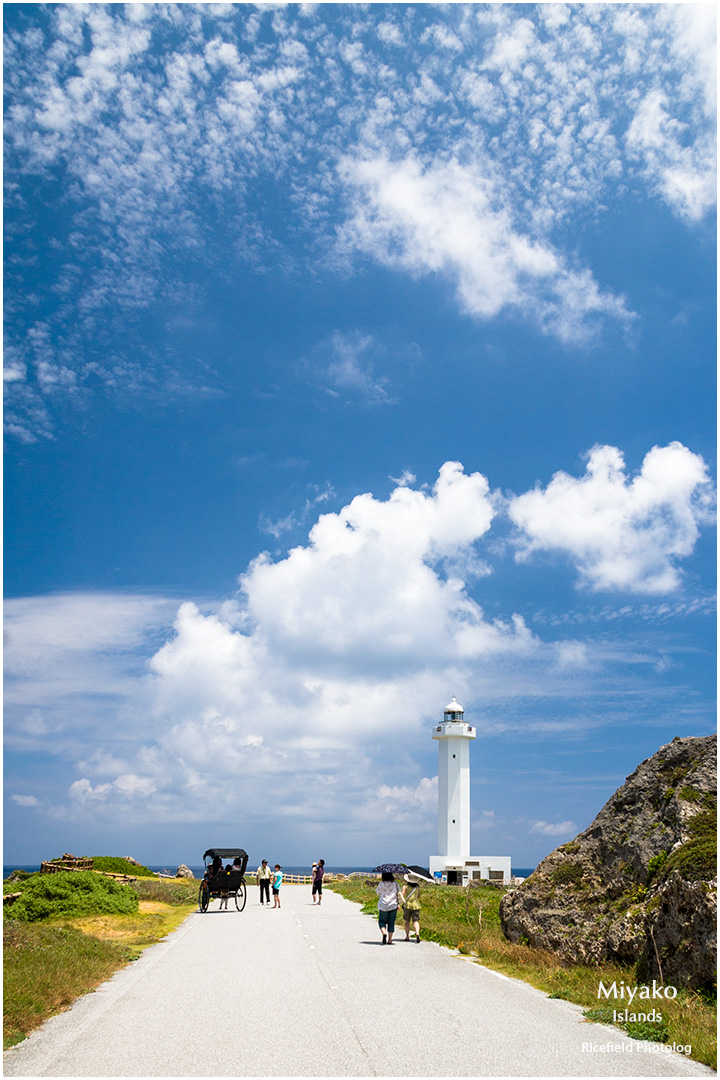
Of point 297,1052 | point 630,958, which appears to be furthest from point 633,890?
point 297,1052

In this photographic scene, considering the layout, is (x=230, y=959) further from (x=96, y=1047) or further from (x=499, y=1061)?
(x=499, y=1061)

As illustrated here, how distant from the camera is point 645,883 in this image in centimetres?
1327

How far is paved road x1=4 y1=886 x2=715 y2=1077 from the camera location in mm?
7434

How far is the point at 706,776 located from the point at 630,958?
10.7 ft

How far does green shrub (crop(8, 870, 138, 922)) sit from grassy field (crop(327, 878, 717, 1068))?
28.5 ft

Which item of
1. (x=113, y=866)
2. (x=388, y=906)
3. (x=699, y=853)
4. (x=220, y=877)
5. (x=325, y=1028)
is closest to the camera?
(x=325, y=1028)

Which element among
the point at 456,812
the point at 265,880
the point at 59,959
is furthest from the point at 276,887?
the point at 456,812

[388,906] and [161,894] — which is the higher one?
A: [388,906]

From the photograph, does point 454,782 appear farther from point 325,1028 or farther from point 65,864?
point 325,1028

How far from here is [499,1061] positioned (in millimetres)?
7586

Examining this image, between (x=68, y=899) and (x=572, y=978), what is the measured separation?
1640cm

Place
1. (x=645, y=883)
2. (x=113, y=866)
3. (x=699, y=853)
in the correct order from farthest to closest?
(x=113, y=866)
(x=645, y=883)
(x=699, y=853)

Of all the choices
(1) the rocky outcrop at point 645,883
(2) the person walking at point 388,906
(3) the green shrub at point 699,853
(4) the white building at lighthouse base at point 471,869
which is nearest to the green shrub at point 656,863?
(1) the rocky outcrop at point 645,883

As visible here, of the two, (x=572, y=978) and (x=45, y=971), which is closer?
(x=45, y=971)
